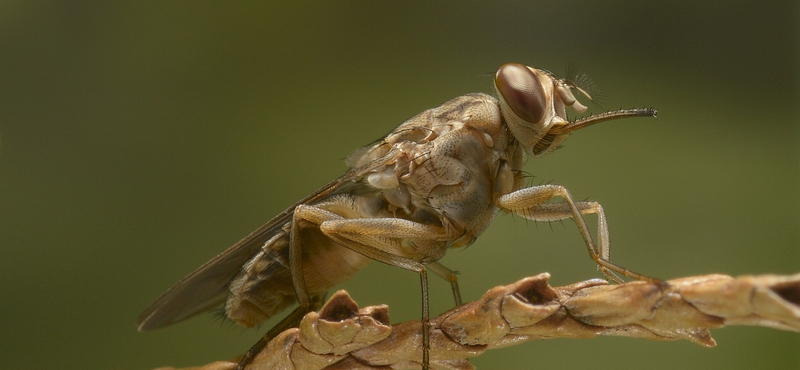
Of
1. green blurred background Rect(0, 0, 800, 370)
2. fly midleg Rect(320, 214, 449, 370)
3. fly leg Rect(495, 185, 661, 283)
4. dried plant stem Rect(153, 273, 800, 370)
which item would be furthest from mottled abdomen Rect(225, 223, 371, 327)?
green blurred background Rect(0, 0, 800, 370)

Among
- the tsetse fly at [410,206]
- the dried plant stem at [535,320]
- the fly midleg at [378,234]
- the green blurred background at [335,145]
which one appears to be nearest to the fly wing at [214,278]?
the tsetse fly at [410,206]

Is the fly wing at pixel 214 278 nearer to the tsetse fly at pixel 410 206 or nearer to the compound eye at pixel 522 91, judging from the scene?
the tsetse fly at pixel 410 206

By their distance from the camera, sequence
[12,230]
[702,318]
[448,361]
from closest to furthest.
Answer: [702,318], [448,361], [12,230]

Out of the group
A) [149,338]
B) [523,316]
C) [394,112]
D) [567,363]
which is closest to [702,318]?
[523,316]

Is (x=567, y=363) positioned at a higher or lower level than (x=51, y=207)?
lower

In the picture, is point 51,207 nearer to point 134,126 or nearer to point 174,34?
point 134,126

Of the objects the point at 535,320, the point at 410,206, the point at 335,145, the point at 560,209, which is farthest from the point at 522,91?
the point at 335,145

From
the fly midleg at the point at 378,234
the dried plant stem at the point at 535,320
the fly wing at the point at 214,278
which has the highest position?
the fly wing at the point at 214,278
